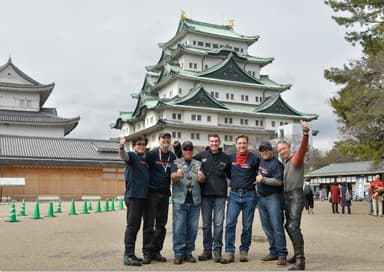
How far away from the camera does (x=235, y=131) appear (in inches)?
1903

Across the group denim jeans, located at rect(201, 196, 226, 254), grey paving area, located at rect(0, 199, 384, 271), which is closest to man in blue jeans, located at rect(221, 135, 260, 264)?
denim jeans, located at rect(201, 196, 226, 254)

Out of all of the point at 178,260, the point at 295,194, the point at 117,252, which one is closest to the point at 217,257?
the point at 178,260

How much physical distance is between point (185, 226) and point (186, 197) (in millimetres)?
419

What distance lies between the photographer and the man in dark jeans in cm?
594

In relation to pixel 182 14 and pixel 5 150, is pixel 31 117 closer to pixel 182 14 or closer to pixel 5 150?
pixel 5 150

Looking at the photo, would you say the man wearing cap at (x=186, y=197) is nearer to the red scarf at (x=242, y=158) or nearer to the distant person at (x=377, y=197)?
the red scarf at (x=242, y=158)

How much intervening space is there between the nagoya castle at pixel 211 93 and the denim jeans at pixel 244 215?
3864cm

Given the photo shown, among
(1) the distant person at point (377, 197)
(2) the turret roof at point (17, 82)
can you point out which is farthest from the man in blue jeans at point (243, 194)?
(2) the turret roof at point (17, 82)

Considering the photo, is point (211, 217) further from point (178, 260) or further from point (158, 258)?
point (158, 258)

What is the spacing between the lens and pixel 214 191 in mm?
5945

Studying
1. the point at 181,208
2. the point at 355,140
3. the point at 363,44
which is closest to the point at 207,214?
the point at 181,208

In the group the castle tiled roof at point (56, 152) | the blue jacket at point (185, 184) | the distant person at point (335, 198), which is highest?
the castle tiled roof at point (56, 152)

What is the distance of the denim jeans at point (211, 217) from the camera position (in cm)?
592

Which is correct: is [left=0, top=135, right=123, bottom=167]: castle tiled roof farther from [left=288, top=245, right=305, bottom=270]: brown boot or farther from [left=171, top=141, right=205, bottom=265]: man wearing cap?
[left=288, top=245, right=305, bottom=270]: brown boot
